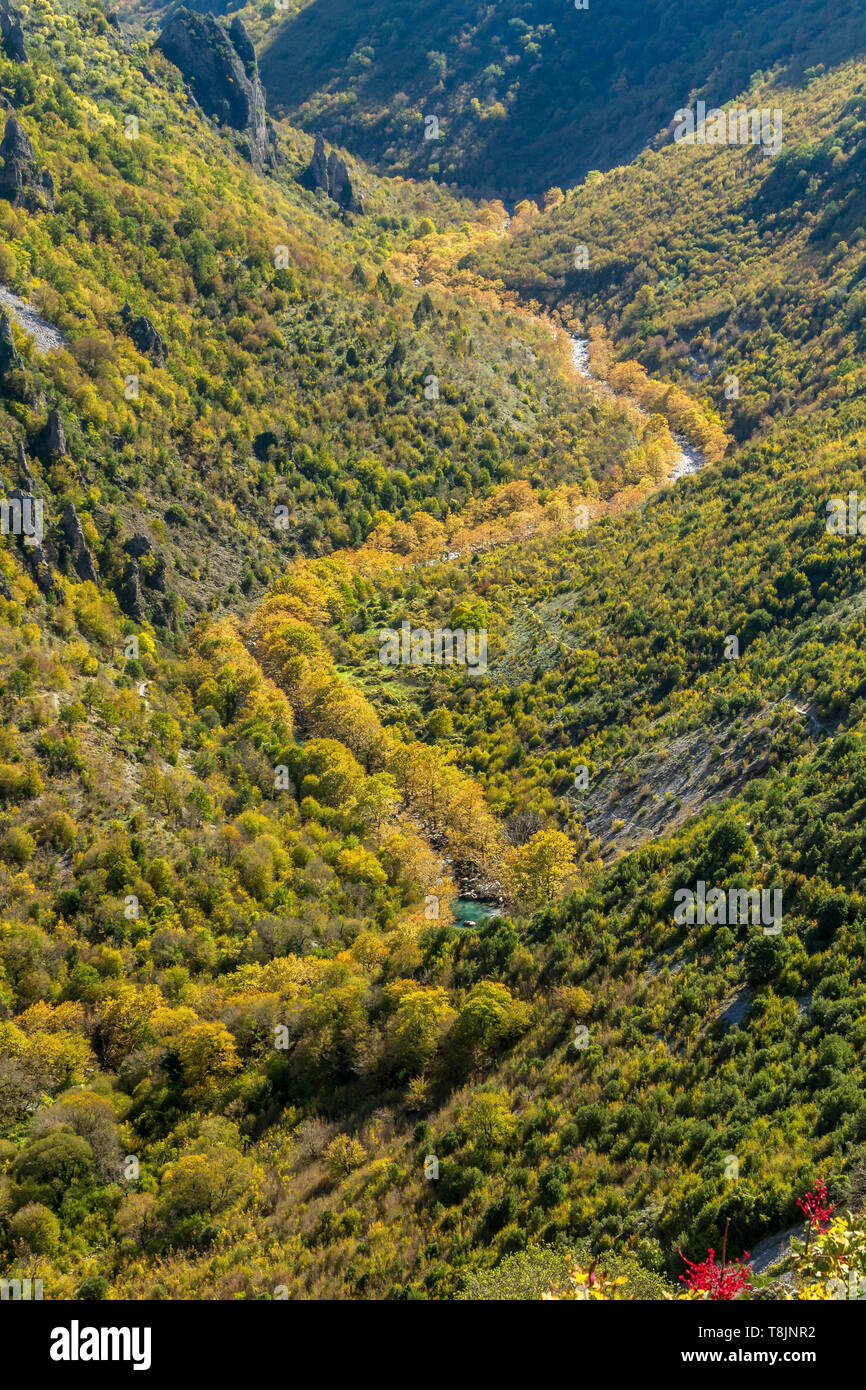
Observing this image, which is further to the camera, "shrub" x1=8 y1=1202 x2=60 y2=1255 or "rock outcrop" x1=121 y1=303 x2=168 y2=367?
"rock outcrop" x1=121 y1=303 x2=168 y2=367

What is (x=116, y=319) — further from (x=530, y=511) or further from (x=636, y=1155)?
(x=636, y=1155)

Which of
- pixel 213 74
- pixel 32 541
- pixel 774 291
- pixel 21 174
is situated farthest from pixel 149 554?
pixel 213 74

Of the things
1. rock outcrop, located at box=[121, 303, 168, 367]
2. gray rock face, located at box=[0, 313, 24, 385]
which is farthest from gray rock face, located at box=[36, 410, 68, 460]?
rock outcrop, located at box=[121, 303, 168, 367]

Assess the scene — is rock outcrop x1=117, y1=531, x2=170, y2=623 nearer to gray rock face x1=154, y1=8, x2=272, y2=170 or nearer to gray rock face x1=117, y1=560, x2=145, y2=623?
gray rock face x1=117, y1=560, x2=145, y2=623

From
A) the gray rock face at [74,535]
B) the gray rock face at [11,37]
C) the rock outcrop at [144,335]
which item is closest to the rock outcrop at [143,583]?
the gray rock face at [74,535]

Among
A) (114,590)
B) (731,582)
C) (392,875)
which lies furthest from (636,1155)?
(114,590)

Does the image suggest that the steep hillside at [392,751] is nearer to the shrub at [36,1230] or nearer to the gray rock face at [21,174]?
the shrub at [36,1230]
